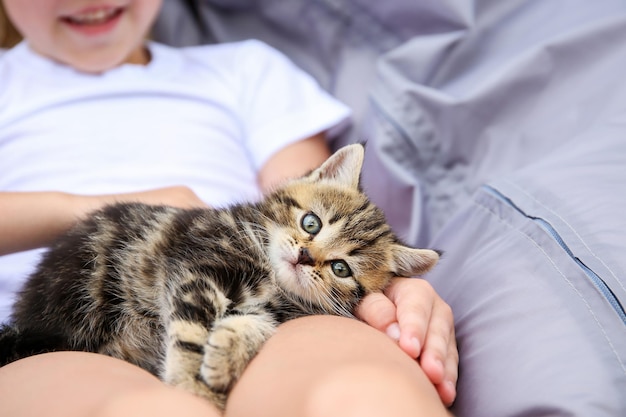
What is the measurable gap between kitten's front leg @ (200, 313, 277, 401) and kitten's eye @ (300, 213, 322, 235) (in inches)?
11.1

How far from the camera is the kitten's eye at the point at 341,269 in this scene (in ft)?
4.50

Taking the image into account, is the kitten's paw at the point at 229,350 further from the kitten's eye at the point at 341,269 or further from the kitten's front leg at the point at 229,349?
the kitten's eye at the point at 341,269

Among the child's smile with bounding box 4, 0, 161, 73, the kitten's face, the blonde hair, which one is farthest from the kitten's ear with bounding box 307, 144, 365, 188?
the blonde hair

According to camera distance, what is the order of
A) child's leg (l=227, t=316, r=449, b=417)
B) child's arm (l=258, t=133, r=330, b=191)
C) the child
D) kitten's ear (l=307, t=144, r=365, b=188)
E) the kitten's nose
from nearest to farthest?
child's leg (l=227, t=316, r=449, b=417) < the child < the kitten's nose < kitten's ear (l=307, t=144, r=365, b=188) < child's arm (l=258, t=133, r=330, b=191)

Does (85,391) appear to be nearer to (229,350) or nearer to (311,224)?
(229,350)

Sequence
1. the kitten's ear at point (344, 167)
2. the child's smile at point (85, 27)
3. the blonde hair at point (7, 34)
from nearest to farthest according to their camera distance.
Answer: the kitten's ear at point (344, 167)
the child's smile at point (85, 27)
the blonde hair at point (7, 34)

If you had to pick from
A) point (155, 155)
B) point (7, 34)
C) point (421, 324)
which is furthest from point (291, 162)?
point (7, 34)

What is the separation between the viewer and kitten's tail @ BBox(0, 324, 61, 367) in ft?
4.08

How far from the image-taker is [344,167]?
1539 millimetres

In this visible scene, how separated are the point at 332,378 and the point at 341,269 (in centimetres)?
43

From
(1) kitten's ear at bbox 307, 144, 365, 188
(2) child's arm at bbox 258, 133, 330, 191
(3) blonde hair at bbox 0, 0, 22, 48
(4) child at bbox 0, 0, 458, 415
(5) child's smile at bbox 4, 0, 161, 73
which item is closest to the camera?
(4) child at bbox 0, 0, 458, 415

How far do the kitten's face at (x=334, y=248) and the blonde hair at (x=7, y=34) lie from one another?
1359 millimetres

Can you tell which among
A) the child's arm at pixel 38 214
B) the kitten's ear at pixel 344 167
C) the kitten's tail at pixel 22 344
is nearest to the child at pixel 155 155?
the child's arm at pixel 38 214

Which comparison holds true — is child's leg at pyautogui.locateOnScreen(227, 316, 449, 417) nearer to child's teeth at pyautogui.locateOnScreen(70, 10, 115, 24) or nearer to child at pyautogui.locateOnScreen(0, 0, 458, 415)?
child at pyautogui.locateOnScreen(0, 0, 458, 415)
